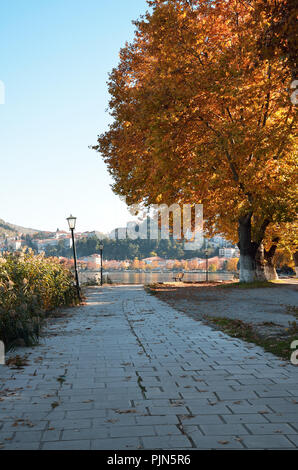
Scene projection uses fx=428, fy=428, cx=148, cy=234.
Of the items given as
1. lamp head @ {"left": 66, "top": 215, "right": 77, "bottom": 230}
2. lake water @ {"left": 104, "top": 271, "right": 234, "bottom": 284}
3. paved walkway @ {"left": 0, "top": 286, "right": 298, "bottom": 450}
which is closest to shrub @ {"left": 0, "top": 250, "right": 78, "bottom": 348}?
paved walkway @ {"left": 0, "top": 286, "right": 298, "bottom": 450}

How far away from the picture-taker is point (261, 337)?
7.95 metres

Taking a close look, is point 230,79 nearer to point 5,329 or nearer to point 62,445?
point 5,329

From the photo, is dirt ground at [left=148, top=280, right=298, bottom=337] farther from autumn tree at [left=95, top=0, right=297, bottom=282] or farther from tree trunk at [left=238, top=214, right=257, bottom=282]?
autumn tree at [left=95, top=0, right=297, bottom=282]

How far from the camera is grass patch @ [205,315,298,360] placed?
675cm

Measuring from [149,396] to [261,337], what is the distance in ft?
12.9

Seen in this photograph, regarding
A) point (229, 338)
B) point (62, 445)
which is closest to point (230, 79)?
point (229, 338)

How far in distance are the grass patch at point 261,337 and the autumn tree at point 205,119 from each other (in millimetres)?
8421

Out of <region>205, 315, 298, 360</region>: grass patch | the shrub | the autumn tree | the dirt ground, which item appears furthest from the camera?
the autumn tree

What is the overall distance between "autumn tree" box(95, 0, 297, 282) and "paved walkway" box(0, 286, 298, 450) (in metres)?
10.8

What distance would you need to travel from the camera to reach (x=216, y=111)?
20.0 m

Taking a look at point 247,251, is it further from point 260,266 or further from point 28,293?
point 28,293

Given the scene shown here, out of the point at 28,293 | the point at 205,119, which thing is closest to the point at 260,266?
the point at 205,119

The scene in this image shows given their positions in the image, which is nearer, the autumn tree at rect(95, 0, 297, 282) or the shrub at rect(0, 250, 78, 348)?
the shrub at rect(0, 250, 78, 348)

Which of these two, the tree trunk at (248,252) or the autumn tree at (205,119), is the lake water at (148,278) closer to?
the tree trunk at (248,252)
